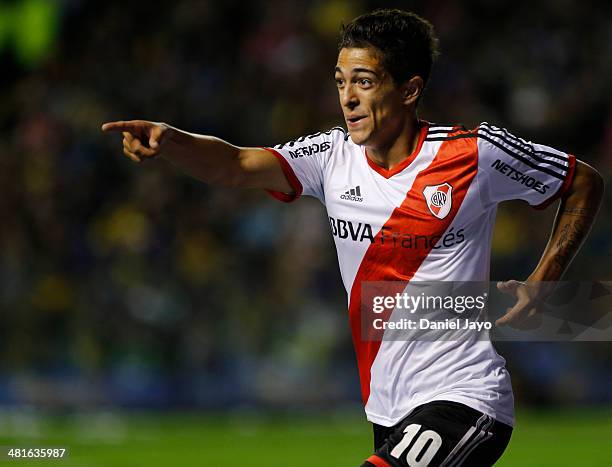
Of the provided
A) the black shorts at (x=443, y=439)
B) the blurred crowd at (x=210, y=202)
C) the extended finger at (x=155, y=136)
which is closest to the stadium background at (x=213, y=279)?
the blurred crowd at (x=210, y=202)

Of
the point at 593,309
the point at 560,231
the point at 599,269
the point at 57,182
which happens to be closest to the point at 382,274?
the point at 560,231

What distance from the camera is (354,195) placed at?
5.66m

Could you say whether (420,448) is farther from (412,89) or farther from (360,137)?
(412,89)

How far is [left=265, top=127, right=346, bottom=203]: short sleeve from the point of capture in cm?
583

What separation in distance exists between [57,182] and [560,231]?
1056cm

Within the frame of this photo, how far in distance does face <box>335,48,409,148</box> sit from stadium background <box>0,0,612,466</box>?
6707 millimetres

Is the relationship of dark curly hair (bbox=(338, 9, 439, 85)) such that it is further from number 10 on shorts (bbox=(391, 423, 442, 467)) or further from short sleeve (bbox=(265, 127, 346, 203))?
number 10 on shorts (bbox=(391, 423, 442, 467))

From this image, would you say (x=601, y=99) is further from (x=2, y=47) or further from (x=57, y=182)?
(x=2, y=47)

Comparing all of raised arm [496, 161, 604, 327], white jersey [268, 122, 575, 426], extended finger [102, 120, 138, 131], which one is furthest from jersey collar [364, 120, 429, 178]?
extended finger [102, 120, 138, 131]

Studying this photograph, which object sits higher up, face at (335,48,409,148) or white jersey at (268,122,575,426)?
face at (335,48,409,148)

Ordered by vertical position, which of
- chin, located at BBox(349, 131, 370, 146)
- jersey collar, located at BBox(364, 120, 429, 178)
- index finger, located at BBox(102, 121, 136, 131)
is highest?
index finger, located at BBox(102, 121, 136, 131)

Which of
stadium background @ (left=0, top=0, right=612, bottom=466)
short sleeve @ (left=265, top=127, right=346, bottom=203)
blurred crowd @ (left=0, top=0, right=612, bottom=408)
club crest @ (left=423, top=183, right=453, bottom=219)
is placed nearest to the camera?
club crest @ (left=423, top=183, right=453, bottom=219)

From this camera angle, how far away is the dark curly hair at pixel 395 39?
553 centimetres

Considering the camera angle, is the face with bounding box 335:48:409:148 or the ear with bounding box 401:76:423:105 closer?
the face with bounding box 335:48:409:148
